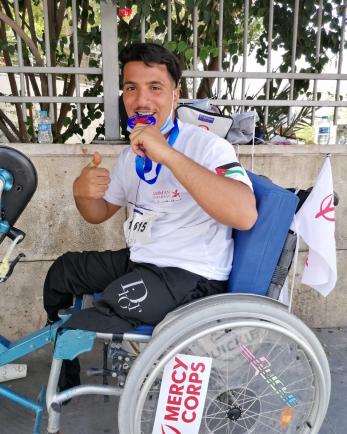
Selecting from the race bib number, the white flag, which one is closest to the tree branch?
the race bib number

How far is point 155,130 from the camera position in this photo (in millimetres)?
1411

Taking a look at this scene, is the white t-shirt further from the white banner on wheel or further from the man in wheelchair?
the white banner on wheel

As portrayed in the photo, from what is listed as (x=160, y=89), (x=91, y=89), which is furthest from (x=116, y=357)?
(x=91, y=89)

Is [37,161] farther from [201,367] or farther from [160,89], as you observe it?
[201,367]

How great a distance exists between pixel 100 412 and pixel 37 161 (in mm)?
1374

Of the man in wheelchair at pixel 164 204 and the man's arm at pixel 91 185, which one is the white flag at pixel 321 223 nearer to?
the man in wheelchair at pixel 164 204

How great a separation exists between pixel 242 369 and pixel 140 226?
64 cm

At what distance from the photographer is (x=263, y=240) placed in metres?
1.45

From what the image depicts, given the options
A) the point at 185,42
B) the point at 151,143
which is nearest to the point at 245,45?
the point at 185,42

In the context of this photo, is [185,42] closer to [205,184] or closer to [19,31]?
[19,31]

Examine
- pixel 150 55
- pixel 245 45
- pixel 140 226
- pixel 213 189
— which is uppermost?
pixel 245 45

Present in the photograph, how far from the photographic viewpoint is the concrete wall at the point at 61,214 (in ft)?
8.20

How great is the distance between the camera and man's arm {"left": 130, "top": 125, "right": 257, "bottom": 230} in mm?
1354

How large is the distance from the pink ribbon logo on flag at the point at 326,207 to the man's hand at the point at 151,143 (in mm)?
598
